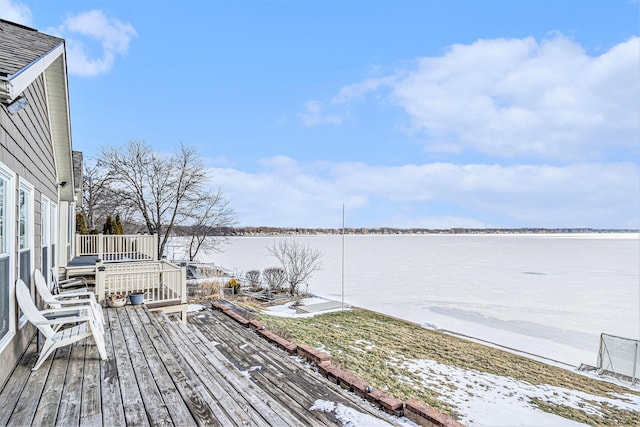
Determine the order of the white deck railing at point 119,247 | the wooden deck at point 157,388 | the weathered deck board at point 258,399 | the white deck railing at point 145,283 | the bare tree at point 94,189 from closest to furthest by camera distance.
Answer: the wooden deck at point 157,388 → the weathered deck board at point 258,399 → the white deck railing at point 145,283 → the white deck railing at point 119,247 → the bare tree at point 94,189

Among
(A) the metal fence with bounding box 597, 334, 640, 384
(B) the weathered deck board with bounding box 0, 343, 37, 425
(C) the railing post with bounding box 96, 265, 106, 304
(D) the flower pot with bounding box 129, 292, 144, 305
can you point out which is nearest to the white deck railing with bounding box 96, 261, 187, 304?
(C) the railing post with bounding box 96, 265, 106, 304

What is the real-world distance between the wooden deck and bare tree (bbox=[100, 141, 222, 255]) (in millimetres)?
16102

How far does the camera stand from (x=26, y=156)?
11.6ft

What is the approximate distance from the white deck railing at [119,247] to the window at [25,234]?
638 cm

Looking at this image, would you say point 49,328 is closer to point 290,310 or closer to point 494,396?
point 494,396

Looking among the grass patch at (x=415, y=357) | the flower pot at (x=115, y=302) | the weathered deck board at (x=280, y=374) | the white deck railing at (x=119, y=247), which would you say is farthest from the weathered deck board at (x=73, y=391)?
the white deck railing at (x=119, y=247)

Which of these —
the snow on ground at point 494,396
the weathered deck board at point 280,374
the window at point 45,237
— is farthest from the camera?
the window at point 45,237

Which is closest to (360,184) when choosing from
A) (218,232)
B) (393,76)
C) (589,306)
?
(218,232)

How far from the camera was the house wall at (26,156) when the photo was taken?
2744mm

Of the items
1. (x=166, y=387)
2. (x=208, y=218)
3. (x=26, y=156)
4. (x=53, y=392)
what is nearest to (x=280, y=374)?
(x=166, y=387)

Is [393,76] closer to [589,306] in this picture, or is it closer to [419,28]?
[419,28]

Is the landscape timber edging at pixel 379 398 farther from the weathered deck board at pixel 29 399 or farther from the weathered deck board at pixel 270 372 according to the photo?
the weathered deck board at pixel 29 399

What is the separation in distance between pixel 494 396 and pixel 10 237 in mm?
6689

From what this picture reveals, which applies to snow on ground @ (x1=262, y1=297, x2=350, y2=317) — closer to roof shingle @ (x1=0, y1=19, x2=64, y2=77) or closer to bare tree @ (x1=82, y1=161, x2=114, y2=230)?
roof shingle @ (x1=0, y1=19, x2=64, y2=77)
